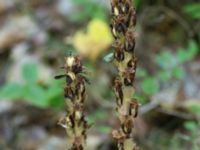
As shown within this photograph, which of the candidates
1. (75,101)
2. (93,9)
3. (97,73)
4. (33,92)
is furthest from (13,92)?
(75,101)

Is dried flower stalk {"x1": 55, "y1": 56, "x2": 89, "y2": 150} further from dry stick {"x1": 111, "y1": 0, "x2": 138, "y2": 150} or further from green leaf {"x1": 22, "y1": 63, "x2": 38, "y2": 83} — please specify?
green leaf {"x1": 22, "y1": 63, "x2": 38, "y2": 83}

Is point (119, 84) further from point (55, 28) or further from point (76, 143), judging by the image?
point (55, 28)

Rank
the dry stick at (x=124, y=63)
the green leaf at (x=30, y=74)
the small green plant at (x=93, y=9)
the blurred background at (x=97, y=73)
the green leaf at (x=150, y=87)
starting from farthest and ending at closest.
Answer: the small green plant at (x=93, y=9) → the green leaf at (x=30, y=74) → the blurred background at (x=97, y=73) → the green leaf at (x=150, y=87) → the dry stick at (x=124, y=63)

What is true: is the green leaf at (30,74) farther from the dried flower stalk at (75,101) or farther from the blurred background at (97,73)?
the dried flower stalk at (75,101)

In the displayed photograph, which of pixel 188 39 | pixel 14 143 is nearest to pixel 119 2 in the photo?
pixel 14 143

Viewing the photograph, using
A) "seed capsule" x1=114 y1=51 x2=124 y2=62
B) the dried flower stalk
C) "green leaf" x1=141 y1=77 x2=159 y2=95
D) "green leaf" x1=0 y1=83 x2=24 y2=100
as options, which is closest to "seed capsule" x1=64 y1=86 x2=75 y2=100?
the dried flower stalk

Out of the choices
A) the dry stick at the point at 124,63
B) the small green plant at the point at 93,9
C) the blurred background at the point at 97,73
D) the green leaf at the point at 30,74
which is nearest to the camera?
the dry stick at the point at 124,63

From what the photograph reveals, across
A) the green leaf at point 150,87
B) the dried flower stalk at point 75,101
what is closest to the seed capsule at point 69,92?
the dried flower stalk at point 75,101
